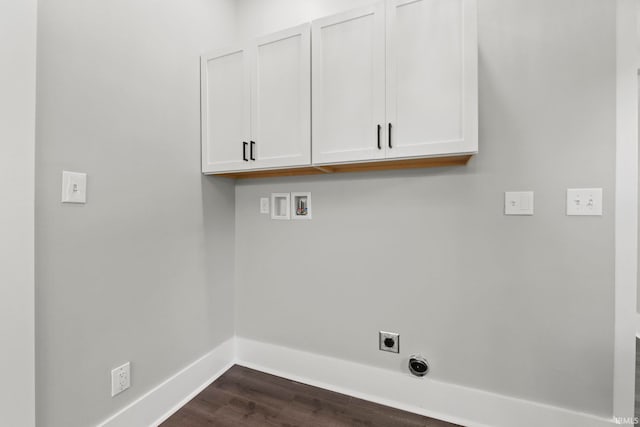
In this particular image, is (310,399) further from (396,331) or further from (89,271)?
(89,271)

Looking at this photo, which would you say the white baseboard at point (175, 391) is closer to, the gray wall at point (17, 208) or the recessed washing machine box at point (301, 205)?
the gray wall at point (17, 208)

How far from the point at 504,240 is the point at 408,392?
1.01 metres

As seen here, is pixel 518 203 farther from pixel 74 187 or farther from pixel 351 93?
pixel 74 187

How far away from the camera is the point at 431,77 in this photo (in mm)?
1353

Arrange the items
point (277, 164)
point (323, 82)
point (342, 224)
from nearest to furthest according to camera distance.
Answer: point (323, 82) → point (277, 164) → point (342, 224)

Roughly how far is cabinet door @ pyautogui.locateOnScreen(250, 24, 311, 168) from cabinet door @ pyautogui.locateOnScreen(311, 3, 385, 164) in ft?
0.19

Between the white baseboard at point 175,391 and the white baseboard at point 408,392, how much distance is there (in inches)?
6.5

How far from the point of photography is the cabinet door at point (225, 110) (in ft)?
5.75

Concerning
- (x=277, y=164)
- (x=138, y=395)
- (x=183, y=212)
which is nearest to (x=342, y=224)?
(x=277, y=164)

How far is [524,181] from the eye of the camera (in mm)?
1460

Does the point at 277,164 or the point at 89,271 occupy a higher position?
the point at 277,164

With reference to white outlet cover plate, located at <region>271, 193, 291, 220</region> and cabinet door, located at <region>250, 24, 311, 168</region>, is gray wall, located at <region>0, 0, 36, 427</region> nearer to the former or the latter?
cabinet door, located at <region>250, 24, 311, 168</region>

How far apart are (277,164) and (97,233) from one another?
36.4 inches

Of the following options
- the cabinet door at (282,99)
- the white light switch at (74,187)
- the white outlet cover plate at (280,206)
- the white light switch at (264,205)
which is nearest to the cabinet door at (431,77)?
the cabinet door at (282,99)
